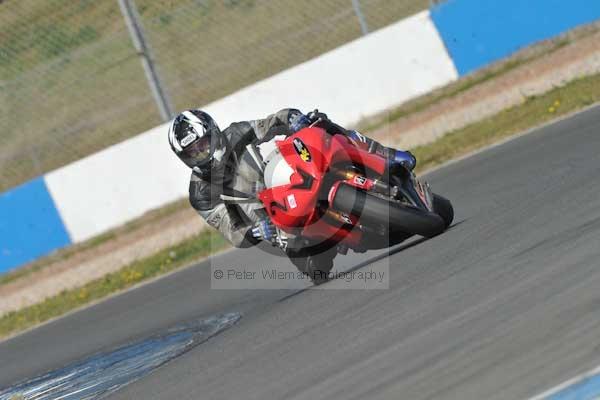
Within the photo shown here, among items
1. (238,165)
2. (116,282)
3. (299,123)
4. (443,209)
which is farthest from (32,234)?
(443,209)

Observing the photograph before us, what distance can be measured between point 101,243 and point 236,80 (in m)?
3.21

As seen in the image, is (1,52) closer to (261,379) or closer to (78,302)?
(78,302)

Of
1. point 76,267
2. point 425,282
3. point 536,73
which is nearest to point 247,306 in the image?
point 425,282

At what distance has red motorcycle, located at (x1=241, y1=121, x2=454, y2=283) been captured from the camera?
23.0 feet

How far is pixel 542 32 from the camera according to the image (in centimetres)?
1489

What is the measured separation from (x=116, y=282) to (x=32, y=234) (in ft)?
8.61

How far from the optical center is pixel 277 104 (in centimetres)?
1480

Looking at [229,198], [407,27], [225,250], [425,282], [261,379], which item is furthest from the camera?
[407,27]

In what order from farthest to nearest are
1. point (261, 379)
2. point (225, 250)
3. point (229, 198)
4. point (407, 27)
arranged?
point (407, 27)
point (225, 250)
point (229, 198)
point (261, 379)

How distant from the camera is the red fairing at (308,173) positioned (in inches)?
277

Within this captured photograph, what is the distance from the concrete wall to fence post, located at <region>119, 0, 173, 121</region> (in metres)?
0.42

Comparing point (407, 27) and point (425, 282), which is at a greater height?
point (407, 27)

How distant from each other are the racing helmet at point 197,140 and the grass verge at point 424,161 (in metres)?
4.49

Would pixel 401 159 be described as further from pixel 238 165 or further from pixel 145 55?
pixel 145 55
